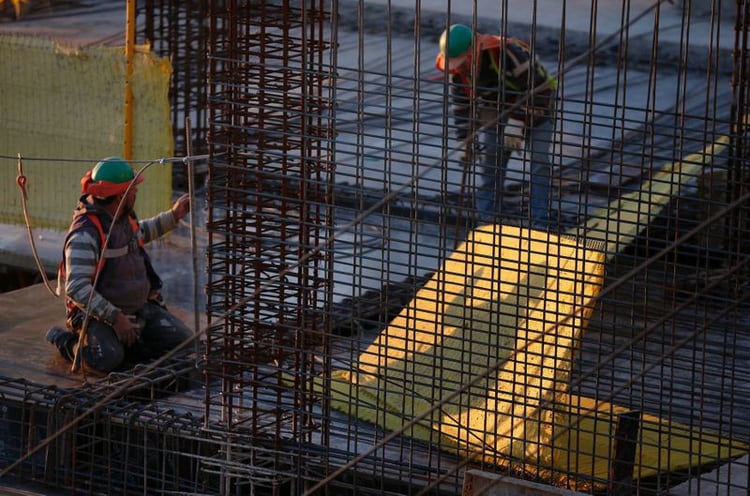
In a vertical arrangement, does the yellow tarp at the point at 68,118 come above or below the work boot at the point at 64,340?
above

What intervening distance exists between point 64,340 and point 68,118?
2.64 meters

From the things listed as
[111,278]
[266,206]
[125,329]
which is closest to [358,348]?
[266,206]

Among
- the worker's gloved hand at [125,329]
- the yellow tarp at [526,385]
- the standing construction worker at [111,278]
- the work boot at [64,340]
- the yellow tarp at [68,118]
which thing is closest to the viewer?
the yellow tarp at [526,385]

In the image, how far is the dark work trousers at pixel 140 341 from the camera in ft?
26.5

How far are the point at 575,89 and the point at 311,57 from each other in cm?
918

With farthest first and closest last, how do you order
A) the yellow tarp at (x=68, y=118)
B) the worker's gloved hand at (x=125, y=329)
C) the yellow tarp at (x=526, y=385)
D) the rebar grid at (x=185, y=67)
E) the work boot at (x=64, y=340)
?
the rebar grid at (x=185, y=67) < the yellow tarp at (x=68, y=118) < the work boot at (x=64, y=340) < the worker's gloved hand at (x=125, y=329) < the yellow tarp at (x=526, y=385)

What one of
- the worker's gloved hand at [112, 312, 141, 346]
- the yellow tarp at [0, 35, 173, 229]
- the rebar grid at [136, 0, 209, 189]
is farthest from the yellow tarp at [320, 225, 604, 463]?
the rebar grid at [136, 0, 209, 189]

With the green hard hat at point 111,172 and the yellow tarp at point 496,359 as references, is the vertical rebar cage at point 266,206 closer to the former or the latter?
the yellow tarp at point 496,359

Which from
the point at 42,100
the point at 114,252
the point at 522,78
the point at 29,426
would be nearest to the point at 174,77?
the point at 42,100

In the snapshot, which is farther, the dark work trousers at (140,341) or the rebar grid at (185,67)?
the rebar grid at (185,67)

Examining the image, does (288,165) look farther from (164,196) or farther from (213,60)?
(164,196)

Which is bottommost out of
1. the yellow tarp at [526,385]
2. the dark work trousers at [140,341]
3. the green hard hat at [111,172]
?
the dark work trousers at [140,341]

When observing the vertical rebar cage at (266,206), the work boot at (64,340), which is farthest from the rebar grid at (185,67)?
the vertical rebar cage at (266,206)

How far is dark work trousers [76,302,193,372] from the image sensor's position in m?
8.06
